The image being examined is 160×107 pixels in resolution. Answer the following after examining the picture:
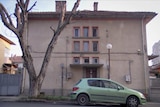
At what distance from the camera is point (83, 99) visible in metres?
12.5

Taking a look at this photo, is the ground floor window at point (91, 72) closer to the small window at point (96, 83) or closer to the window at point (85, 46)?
the window at point (85, 46)

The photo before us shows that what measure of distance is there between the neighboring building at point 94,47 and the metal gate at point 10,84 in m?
0.88

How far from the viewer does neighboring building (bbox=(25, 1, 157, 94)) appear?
814 inches

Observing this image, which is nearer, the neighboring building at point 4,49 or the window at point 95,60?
the window at point 95,60

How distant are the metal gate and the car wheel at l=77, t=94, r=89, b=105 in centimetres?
984

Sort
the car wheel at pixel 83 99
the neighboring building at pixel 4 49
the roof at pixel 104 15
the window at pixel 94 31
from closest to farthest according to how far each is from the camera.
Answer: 1. the car wheel at pixel 83 99
2. the roof at pixel 104 15
3. the window at pixel 94 31
4. the neighboring building at pixel 4 49

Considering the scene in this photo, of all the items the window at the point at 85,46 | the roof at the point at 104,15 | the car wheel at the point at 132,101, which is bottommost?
the car wheel at the point at 132,101

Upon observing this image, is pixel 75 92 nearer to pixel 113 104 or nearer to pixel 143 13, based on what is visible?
pixel 113 104

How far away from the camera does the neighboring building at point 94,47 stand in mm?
20672

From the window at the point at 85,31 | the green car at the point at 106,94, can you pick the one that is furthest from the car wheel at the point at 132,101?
the window at the point at 85,31

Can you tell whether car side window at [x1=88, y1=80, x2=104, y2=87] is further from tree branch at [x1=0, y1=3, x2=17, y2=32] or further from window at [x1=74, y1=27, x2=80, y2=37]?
window at [x1=74, y1=27, x2=80, y2=37]

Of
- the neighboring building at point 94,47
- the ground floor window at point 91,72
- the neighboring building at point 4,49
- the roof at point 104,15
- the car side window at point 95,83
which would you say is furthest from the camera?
the neighboring building at point 4,49

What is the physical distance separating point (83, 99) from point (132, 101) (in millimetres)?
2920

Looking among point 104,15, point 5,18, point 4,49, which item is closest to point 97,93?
point 5,18
